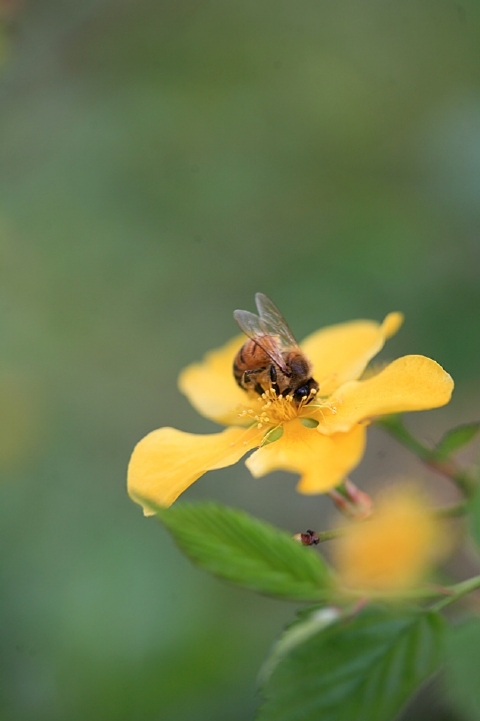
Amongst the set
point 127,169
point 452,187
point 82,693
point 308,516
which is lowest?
point 308,516

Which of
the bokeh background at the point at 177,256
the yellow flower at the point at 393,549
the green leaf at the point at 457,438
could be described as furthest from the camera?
the bokeh background at the point at 177,256

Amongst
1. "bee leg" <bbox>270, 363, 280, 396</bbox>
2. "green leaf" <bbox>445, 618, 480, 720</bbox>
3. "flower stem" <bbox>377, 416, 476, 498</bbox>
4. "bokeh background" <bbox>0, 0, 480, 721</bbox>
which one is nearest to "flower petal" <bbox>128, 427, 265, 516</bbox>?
"bee leg" <bbox>270, 363, 280, 396</bbox>

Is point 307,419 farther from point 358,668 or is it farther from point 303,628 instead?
point 358,668

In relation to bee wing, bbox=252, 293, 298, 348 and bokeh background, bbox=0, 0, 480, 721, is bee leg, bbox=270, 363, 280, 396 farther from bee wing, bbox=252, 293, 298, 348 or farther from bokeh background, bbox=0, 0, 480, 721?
bokeh background, bbox=0, 0, 480, 721

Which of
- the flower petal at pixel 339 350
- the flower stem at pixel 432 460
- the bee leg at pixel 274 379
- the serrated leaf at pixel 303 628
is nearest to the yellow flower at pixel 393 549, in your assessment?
the flower stem at pixel 432 460

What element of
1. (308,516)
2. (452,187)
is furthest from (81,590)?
(452,187)

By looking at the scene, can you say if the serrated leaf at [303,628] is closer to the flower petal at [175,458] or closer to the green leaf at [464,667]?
the green leaf at [464,667]

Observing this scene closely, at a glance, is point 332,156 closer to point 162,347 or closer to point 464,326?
point 464,326
